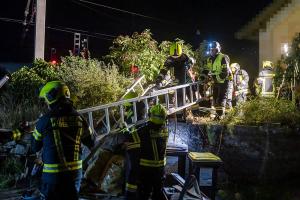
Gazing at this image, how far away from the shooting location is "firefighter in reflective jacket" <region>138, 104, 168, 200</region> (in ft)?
17.8

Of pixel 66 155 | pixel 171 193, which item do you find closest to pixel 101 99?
pixel 171 193

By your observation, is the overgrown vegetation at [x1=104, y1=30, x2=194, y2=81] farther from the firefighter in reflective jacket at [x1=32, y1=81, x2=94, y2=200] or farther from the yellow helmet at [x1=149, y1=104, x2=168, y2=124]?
the firefighter in reflective jacket at [x1=32, y1=81, x2=94, y2=200]

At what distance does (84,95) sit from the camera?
10234mm

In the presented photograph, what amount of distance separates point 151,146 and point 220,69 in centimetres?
458

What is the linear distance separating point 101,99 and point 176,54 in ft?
7.39

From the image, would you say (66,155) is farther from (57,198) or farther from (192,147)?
(192,147)

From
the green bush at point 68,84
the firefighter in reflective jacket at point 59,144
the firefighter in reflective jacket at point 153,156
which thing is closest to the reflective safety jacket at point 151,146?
the firefighter in reflective jacket at point 153,156

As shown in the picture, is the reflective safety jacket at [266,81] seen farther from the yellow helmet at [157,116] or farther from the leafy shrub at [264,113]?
the yellow helmet at [157,116]

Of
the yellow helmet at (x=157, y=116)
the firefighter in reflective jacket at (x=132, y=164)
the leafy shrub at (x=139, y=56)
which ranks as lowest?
the firefighter in reflective jacket at (x=132, y=164)

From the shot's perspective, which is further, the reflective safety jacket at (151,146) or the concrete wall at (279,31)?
the concrete wall at (279,31)

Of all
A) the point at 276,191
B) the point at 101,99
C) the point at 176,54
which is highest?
the point at 176,54

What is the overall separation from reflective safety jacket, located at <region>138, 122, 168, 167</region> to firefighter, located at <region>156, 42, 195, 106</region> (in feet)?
13.4

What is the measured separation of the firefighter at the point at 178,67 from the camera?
9391 millimetres

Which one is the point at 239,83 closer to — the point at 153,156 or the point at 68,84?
the point at 68,84
